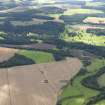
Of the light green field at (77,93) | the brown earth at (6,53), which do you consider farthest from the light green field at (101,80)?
the brown earth at (6,53)

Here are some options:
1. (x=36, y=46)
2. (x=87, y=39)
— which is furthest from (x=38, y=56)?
(x=87, y=39)

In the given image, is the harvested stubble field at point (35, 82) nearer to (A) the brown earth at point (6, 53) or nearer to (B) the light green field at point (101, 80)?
(B) the light green field at point (101, 80)

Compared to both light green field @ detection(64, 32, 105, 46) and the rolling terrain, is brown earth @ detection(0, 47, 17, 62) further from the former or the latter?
light green field @ detection(64, 32, 105, 46)

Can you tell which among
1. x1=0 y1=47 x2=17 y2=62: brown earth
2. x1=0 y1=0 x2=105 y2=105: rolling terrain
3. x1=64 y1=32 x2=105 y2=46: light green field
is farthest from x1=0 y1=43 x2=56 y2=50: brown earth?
x1=64 y1=32 x2=105 y2=46: light green field

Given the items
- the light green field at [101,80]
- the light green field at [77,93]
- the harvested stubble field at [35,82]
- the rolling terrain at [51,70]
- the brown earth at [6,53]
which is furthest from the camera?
the brown earth at [6,53]

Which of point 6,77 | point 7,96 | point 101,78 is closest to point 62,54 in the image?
point 101,78

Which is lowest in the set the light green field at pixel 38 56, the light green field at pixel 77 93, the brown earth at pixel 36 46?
the brown earth at pixel 36 46

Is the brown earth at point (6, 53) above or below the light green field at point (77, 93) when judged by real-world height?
below
